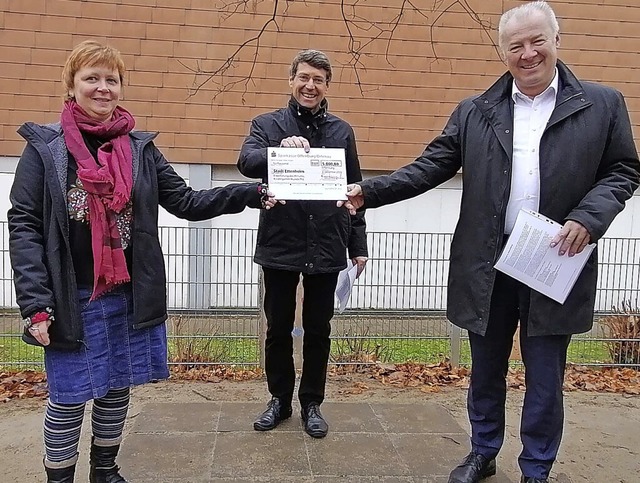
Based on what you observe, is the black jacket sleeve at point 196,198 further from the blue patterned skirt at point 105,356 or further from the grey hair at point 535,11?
the grey hair at point 535,11

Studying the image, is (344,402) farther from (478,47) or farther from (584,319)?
(478,47)

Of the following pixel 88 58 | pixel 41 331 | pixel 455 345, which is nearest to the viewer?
pixel 41 331

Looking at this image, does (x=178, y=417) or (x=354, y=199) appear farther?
(x=178, y=417)

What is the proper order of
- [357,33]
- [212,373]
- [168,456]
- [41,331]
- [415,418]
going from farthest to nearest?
[357,33] < [212,373] < [415,418] < [168,456] < [41,331]

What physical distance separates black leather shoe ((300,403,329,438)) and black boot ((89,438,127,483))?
1221mm

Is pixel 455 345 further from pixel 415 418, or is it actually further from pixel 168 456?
pixel 168 456

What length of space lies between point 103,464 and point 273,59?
21.4 feet

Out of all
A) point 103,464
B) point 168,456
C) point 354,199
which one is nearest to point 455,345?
point 354,199

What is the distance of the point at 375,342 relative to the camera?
19.6 feet

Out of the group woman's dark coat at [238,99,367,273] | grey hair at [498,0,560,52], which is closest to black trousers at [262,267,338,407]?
woman's dark coat at [238,99,367,273]

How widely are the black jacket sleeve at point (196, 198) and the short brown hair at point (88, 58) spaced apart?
0.49m

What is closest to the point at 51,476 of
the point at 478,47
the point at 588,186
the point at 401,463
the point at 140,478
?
the point at 140,478

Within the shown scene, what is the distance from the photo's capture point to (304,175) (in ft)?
10.8

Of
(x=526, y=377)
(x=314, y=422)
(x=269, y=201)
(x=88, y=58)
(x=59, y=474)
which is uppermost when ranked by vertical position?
(x=88, y=58)
